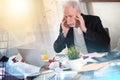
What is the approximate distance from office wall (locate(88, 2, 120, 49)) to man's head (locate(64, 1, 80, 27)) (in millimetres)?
83

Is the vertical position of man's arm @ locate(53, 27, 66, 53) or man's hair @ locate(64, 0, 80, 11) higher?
man's hair @ locate(64, 0, 80, 11)

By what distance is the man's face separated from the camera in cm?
129

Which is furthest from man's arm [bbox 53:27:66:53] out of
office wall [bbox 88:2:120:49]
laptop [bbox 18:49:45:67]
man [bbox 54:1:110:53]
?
office wall [bbox 88:2:120:49]

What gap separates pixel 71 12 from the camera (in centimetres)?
130

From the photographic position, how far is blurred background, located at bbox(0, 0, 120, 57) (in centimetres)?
132

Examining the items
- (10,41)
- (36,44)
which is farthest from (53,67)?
(10,41)

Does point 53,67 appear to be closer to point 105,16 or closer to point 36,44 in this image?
point 36,44

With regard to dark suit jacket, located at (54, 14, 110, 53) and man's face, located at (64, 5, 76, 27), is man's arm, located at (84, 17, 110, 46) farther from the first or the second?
man's face, located at (64, 5, 76, 27)

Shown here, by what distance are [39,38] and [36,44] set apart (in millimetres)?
42

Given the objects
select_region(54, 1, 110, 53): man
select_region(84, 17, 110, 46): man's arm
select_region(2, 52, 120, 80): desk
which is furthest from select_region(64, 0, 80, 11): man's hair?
select_region(2, 52, 120, 80): desk

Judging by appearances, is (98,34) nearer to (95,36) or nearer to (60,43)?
(95,36)

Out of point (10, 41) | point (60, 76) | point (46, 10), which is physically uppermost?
point (46, 10)

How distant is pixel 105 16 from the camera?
125 centimetres

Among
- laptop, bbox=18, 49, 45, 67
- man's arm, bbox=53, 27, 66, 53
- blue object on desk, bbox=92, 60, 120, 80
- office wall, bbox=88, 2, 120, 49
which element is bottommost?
blue object on desk, bbox=92, 60, 120, 80
